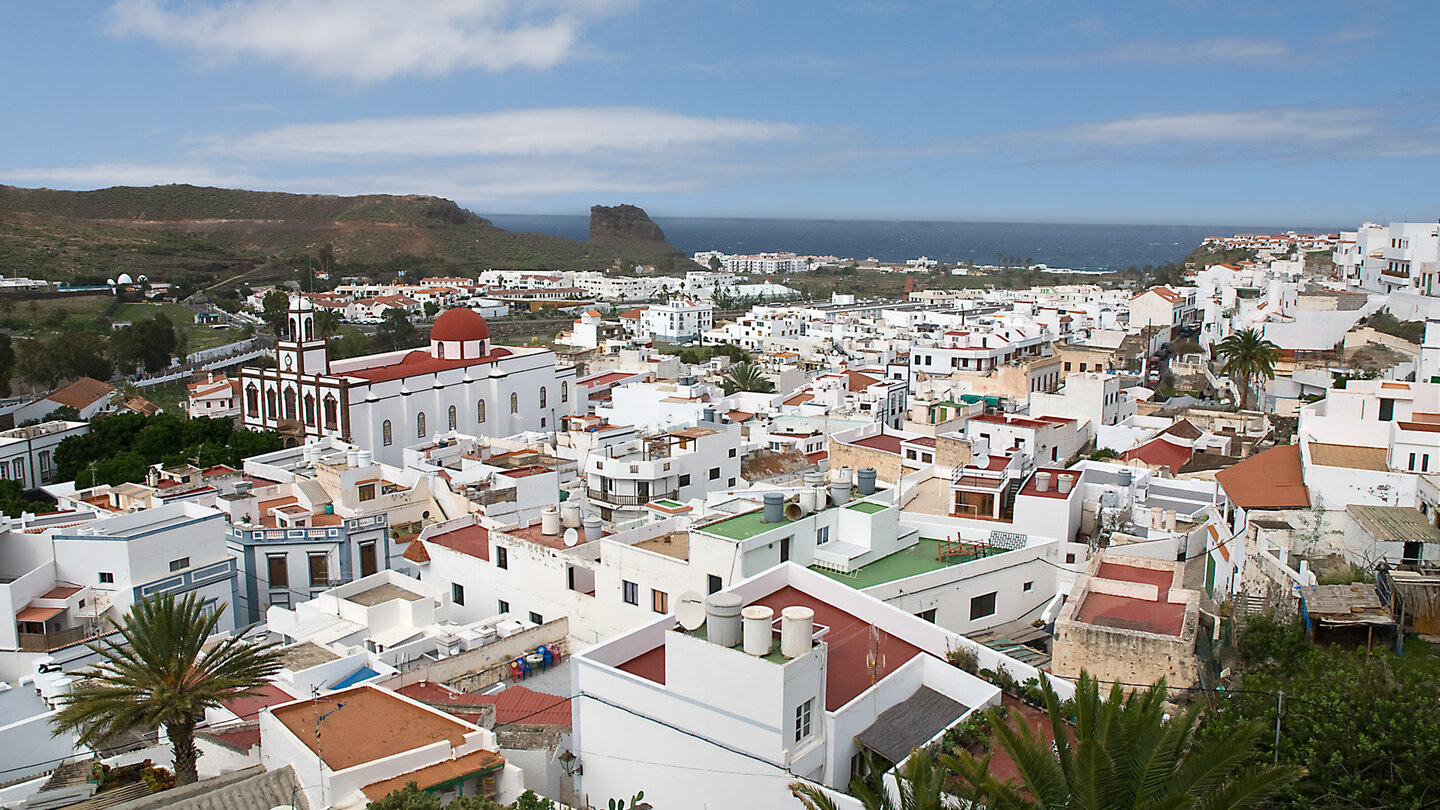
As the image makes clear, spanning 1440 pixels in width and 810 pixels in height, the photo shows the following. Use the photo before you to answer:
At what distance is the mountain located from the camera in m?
110

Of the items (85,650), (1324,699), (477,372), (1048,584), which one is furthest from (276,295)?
(1324,699)

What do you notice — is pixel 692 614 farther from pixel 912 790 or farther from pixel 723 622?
pixel 912 790

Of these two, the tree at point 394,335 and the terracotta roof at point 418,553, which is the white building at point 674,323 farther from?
the terracotta roof at point 418,553

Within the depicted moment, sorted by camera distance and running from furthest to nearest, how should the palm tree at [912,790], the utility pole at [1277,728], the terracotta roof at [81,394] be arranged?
the terracotta roof at [81,394] < the utility pole at [1277,728] < the palm tree at [912,790]

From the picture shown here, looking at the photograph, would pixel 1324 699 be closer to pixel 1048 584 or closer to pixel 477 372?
pixel 1048 584

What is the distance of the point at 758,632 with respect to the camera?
1024 centimetres

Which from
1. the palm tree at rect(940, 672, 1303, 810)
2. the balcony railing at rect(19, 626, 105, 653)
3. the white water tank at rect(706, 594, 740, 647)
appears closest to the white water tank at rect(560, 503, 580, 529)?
the balcony railing at rect(19, 626, 105, 653)

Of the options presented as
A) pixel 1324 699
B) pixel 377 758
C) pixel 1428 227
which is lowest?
pixel 377 758

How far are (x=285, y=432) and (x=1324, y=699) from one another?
132 feet

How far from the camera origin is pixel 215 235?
146 meters

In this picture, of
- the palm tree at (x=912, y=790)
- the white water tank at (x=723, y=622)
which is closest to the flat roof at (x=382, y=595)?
the white water tank at (x=723, y=622)

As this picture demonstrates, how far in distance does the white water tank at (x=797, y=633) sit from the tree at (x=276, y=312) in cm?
7475

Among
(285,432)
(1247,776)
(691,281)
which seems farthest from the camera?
(691,281)

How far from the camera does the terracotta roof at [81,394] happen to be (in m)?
51.0
